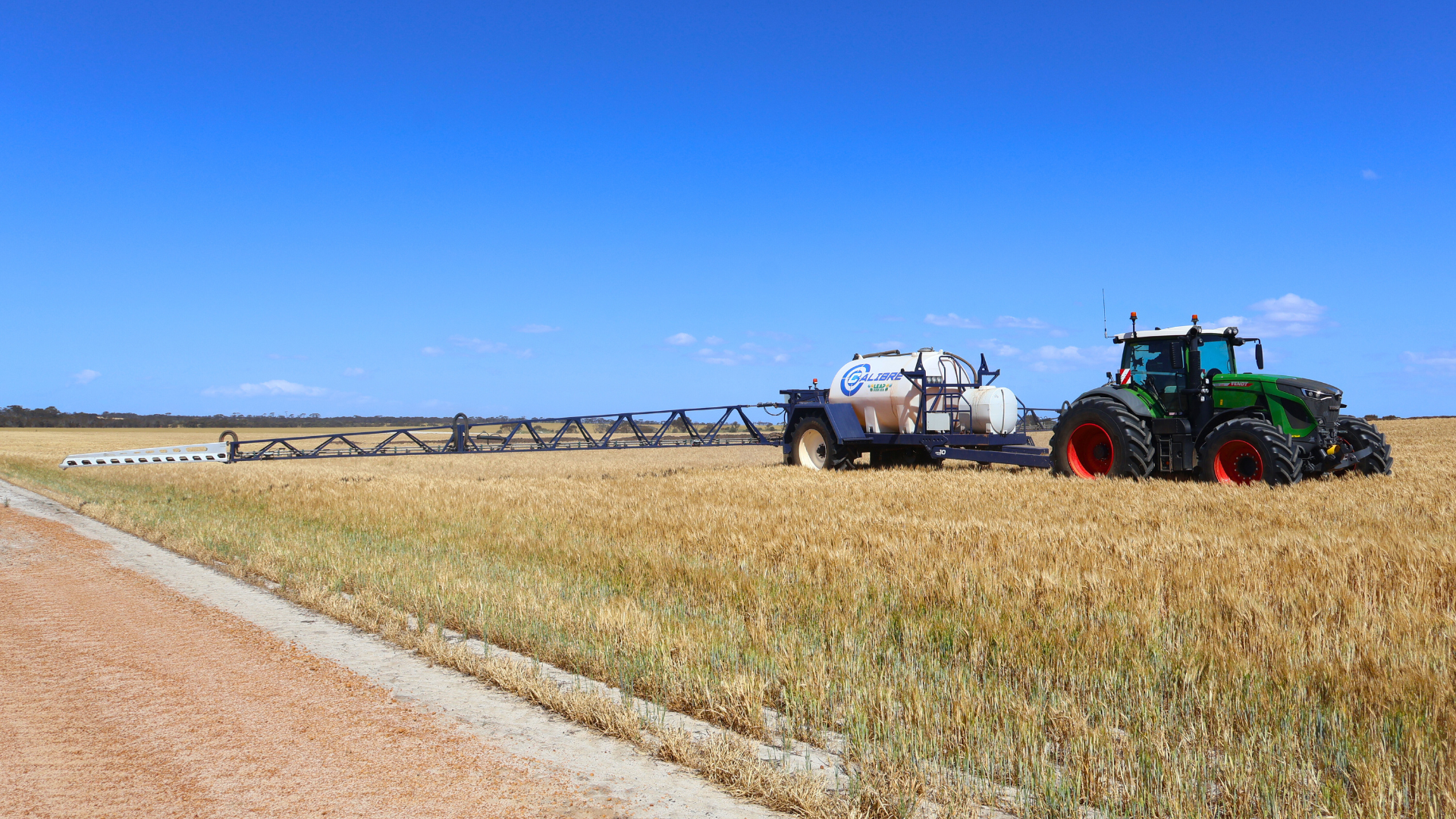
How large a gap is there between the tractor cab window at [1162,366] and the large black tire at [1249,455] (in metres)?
0.93

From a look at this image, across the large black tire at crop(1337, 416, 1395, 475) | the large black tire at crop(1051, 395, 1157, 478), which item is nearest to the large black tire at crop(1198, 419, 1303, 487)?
the large black tire at crop(1051, 395, 1157, 478)

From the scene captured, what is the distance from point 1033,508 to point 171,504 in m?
15.5

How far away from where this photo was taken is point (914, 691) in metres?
4.81

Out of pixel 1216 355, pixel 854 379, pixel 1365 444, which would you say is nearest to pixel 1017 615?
pixel 1216 355

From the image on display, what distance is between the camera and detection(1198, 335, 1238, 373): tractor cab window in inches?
575

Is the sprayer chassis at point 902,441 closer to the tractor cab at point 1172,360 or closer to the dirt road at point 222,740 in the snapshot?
the tractor cab at point 1172,360

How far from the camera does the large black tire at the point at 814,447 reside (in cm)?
1939

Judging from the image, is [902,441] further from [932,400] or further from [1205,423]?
[1205,423]

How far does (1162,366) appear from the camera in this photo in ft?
49.2

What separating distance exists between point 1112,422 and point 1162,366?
1.33m

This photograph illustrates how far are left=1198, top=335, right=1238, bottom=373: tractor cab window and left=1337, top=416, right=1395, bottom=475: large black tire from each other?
1897 millimetres

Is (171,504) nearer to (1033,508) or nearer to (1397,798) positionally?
(1033,508)

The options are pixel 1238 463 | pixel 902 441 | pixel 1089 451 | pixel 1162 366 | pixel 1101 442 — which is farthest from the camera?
pixel 902 441

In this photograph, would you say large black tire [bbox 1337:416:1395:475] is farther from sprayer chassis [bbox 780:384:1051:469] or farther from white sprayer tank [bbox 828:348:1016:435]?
white sprayer tank [bbox 828:348:1016:435]
